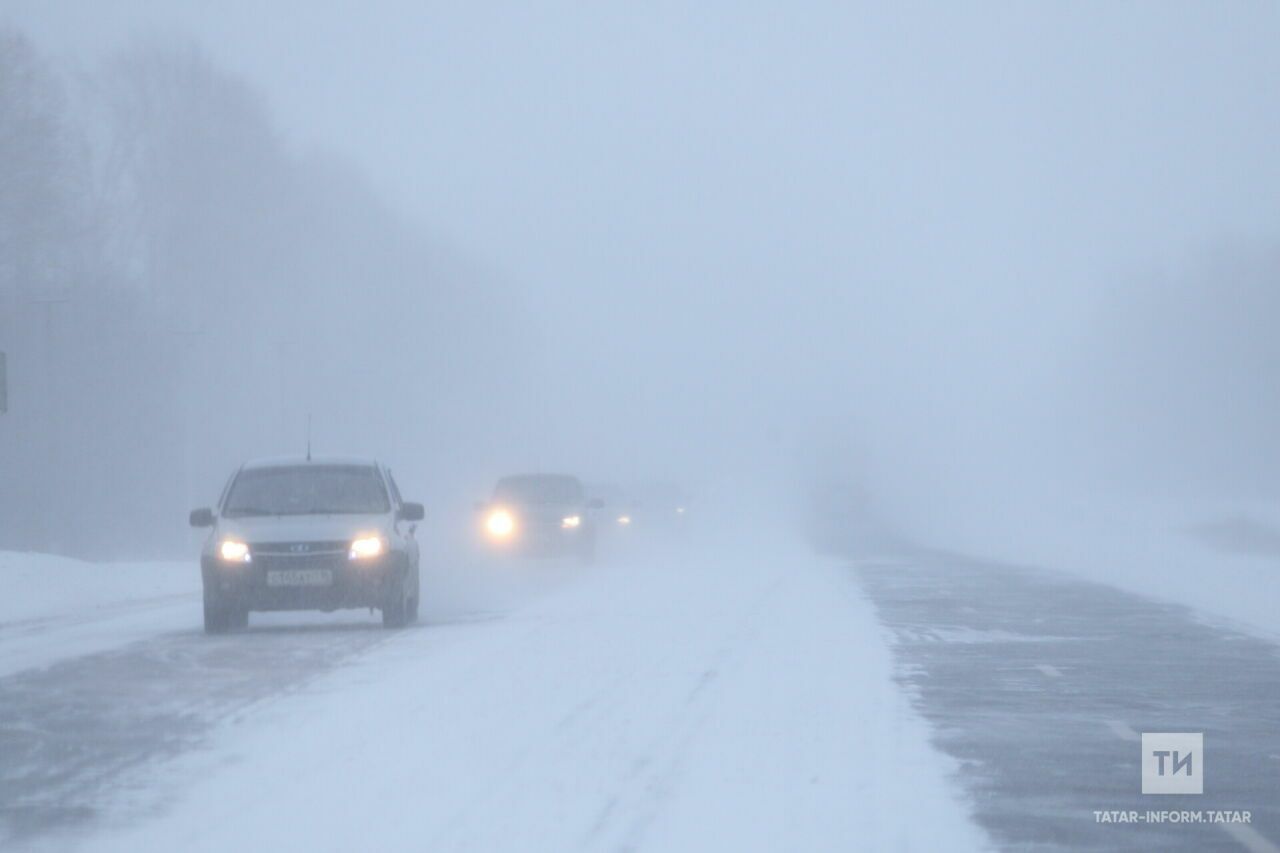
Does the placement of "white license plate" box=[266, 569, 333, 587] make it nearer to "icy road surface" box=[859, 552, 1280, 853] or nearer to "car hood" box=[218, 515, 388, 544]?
"car hood" box=[218, 515, 388, 544]

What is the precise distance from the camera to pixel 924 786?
365 inches

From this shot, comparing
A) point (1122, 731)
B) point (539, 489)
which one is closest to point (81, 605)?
point (539, 489)

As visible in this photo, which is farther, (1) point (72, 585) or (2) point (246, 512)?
(1) point (72, 585)

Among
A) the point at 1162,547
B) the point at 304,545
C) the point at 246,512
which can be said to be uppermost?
the point at 246,512

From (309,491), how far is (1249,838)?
520 inches

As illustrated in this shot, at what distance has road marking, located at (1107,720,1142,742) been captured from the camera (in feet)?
36.2

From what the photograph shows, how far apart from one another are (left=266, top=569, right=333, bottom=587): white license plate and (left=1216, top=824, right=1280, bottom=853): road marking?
1128cm

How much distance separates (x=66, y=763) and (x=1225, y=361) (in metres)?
105

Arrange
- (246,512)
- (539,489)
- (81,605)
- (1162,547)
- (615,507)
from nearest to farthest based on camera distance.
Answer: (246,512)
(81,605)
(539,489)
(1162,547)
(615,507)

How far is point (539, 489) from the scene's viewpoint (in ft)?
121

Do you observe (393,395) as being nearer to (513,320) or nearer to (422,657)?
(513,320)

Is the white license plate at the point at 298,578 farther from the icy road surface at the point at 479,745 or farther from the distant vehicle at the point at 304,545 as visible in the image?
the icy road surface at the point at 479,745

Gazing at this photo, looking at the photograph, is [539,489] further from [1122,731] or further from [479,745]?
[479,745]

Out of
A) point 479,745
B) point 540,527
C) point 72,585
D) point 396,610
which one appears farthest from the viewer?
point 540,527
